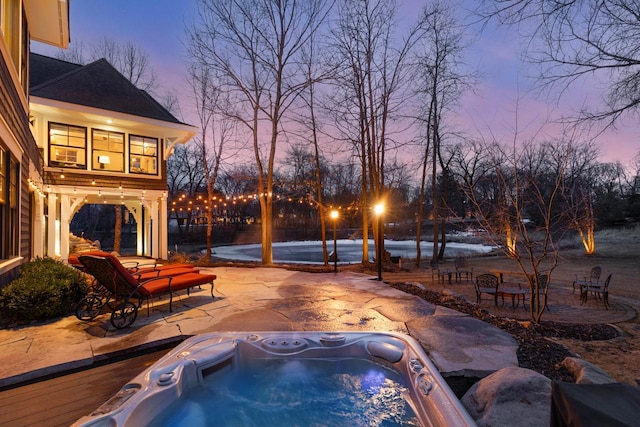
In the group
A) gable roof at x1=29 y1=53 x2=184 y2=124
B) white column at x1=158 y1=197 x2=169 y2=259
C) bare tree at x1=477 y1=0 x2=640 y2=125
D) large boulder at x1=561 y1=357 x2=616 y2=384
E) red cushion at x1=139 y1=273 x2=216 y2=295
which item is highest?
gable roof at x1=29 y1=53 x2=184 y2=124

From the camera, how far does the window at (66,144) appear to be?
355 inches

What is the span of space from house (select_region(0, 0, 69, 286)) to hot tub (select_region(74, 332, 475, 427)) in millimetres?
2951

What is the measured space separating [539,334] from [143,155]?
11077mm

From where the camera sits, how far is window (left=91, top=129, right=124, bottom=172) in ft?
32.0

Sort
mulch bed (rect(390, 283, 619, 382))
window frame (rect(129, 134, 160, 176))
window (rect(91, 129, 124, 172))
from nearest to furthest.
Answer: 1. mulch bed (rect(390, 283, 619, 382))
2. window (rect(91, 129, 124, 172))
3. window frame (rect(129, 134, 160, 176))

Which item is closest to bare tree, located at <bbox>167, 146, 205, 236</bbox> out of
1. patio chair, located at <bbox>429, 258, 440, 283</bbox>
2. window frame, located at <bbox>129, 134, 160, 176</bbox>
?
window frame, located at <bbox>129, 134, 160, 176</bbox>

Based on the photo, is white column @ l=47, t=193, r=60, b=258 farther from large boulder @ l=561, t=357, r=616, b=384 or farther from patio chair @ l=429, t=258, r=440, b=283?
large boulder @ l=561, t=357, r=616, b=384

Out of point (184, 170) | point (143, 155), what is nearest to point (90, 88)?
point (143, 155)

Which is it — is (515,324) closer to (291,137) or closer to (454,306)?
(454,306)

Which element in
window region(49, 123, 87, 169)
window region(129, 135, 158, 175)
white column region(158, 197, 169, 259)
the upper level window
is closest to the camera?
the upper level window

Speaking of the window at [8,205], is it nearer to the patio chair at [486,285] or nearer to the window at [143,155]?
the window at [143,155]

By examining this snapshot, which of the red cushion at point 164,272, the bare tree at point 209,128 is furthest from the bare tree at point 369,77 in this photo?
the red cushion at point 164,272

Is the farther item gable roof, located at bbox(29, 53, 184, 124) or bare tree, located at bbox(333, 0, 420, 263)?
bare tree, located at bbox(333, 0, 420, 263)

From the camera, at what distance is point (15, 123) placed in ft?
15.5
